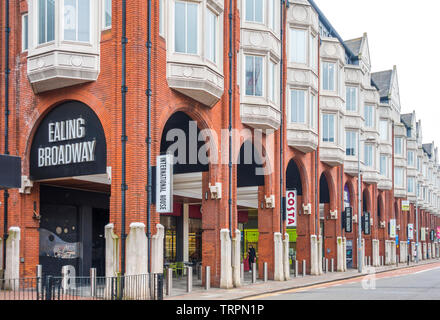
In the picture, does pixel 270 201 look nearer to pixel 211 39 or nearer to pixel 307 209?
pixel 307 209

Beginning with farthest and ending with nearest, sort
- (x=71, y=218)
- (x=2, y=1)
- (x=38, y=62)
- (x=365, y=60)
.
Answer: (x=365, y=60) < (x=71, y=218) < (x=2, y=1) < (x=38, y=62)

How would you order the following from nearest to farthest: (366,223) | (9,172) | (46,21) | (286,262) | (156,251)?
(9,172) → (156,251) → (46,21) → (286,262) → (366,223)

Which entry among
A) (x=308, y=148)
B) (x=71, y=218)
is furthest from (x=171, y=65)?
(x=308, y=148)

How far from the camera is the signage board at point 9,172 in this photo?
15938 mm

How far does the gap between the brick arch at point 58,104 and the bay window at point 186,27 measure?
3909 millimetres

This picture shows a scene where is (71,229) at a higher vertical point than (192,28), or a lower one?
lower

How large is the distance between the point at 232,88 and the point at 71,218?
9682 millimetres

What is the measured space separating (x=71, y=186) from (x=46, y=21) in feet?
25.9

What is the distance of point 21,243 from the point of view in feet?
77.0

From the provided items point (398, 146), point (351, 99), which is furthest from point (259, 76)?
point (398, 146)

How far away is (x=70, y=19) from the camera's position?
22.1m

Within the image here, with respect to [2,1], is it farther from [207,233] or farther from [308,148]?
[308,148]

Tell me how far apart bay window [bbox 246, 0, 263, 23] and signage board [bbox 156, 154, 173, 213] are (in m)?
11.6

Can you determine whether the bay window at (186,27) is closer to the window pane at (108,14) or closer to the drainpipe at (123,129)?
the drainpipe at (123,129)
